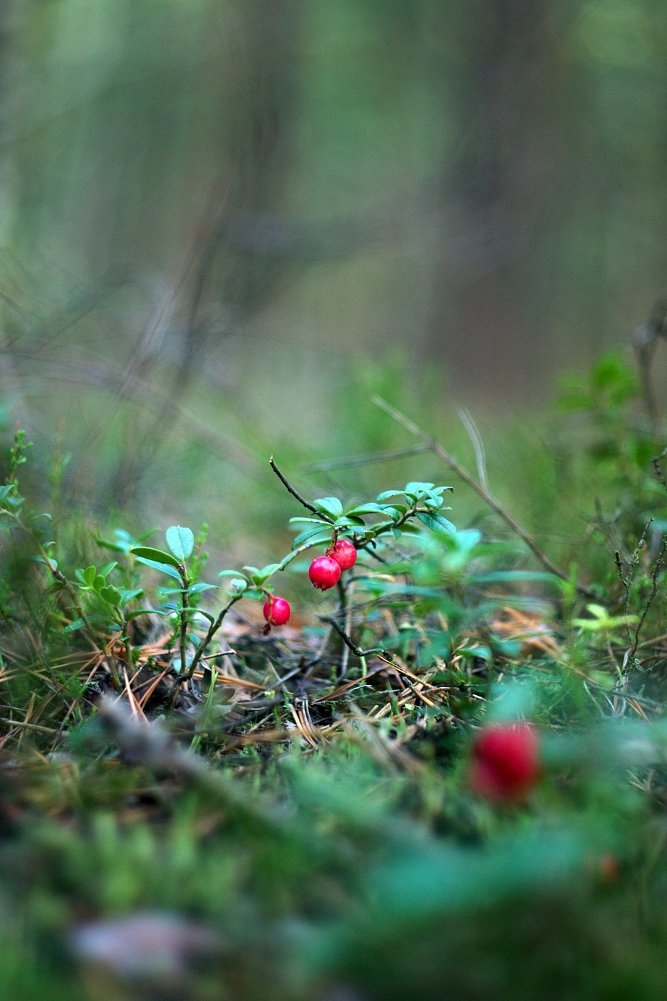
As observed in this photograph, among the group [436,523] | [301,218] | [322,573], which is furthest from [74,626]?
[301,218]

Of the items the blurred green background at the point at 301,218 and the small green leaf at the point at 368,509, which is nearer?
the small green leaf at the point at 368,509

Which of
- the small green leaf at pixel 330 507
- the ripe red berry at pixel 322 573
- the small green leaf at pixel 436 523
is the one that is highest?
the small green leaf at pixel 330 507

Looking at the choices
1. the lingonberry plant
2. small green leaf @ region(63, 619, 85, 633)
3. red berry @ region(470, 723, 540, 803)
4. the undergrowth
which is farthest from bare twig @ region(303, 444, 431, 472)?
red berry @ region(470, 723, 540, 803)

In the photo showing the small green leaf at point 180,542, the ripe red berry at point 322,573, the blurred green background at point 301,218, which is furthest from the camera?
the blurred green background at point 301,218

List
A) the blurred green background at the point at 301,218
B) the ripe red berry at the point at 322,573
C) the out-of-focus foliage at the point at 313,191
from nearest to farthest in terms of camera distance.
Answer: the ripe red berry at the point at 322,573
the blurred green background at the point at 301,218
the out-of-focus foliage at the point at 313,191

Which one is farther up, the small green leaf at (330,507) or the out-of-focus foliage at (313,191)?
the out-of-focus foliage at (313,191)

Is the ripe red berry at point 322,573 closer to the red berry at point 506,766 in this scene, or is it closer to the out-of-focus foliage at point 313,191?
the red berry at point 506,766

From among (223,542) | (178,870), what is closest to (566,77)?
(223,542)

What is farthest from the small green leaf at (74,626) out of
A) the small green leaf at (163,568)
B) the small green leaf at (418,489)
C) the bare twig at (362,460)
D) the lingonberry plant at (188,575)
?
the bare twig at (362,460)
